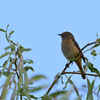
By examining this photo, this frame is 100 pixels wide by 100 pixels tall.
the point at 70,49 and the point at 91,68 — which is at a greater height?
the point at 70,49

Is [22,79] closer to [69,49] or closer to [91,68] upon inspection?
[91,68]

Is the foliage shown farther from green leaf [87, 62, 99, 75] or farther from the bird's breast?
the bird's breast

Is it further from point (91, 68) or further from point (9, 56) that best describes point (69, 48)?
point (9, 56)

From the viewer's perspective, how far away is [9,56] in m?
2.32

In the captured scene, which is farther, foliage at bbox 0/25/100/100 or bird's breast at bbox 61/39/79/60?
bird's breast at bbox 61/39/79/60

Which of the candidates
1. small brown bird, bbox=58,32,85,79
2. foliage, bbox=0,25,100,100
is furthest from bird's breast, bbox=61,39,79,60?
foliage, bbox=0,25,100,100

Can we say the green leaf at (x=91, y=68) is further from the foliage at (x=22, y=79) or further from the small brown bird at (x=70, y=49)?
the small brown bird at (x=70, y=49)

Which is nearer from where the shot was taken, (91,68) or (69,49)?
(91,68)

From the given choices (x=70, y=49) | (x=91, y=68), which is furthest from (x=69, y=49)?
(x=91, y=68)

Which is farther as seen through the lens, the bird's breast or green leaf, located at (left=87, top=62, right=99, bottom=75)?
the bird's breast

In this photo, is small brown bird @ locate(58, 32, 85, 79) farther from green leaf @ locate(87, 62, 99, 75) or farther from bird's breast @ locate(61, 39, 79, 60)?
green leaf @ locate(87, 62, 99, 75)

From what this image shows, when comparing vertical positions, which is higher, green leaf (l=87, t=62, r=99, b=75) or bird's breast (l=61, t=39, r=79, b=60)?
bird's breast (l=61, t=39, r=79, b=60)

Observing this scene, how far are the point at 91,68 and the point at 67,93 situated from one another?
1.00 meters

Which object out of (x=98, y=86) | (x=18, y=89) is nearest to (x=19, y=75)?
(x=18, y=89)
